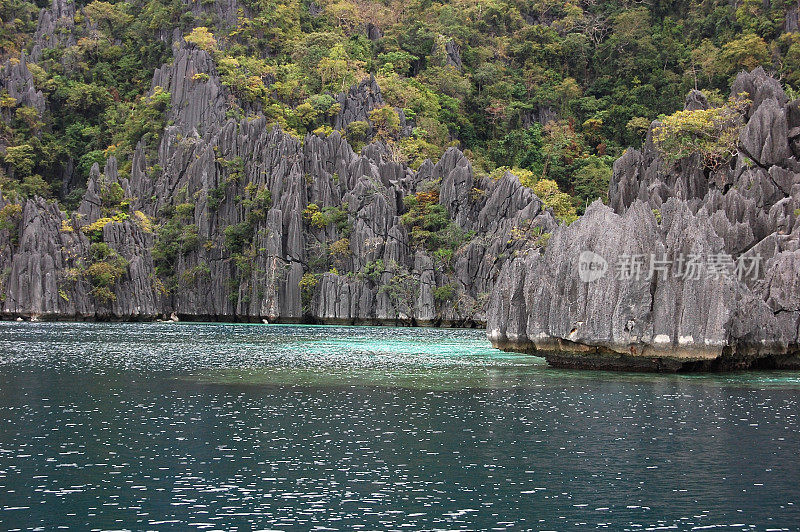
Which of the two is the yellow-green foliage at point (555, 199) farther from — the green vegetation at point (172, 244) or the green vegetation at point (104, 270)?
the green vegetation at point (104, 270)

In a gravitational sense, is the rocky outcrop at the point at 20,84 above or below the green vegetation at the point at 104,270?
above

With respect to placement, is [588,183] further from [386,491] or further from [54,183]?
[386,491]

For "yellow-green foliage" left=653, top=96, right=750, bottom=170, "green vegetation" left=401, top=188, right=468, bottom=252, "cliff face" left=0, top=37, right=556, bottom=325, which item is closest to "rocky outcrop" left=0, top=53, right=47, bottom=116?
"cliff face" left=0, top=37, right=556, bottom=325

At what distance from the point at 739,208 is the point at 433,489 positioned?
1743 inches

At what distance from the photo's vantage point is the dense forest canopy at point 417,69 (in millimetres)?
104125

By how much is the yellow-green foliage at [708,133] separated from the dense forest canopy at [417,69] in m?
24.6

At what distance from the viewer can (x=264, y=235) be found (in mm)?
90062

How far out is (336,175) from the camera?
316 feet

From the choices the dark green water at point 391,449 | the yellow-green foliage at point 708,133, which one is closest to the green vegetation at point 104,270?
the dark green water at point 391,449

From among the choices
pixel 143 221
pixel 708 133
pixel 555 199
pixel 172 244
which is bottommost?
pixel 172 244

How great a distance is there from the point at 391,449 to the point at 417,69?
346 feet

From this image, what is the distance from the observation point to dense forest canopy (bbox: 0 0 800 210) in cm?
10412

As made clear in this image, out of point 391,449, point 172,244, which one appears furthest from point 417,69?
point 391,449

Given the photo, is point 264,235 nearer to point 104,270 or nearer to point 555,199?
point 104,270
